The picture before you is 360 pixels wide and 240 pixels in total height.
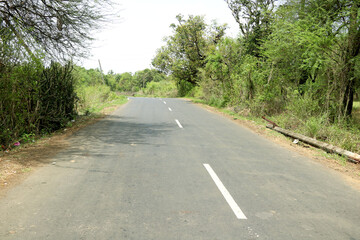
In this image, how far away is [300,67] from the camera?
11.3m

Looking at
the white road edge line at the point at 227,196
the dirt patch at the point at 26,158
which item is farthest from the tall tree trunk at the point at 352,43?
the dirt patch at the point at 26,158

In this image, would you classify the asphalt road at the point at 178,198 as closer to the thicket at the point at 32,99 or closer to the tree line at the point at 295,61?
the thicket at the point at 32,99

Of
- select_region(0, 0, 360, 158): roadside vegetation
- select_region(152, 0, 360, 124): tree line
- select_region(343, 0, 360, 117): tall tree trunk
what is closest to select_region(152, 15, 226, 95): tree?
select_region(152, 0, 360, 124): tree line

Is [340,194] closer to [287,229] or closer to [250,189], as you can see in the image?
[250,189]

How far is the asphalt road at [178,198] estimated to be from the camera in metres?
3.43

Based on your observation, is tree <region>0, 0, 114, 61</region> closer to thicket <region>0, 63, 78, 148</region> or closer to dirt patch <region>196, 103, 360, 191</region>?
thicket <region>0, 63, 78, 148</region>

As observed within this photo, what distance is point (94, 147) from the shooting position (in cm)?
777

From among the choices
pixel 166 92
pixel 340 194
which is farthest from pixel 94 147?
pixel 166 92

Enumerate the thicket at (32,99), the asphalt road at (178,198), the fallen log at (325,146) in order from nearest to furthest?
1. the asphalt road at (178,198)
2. the fallen log at (325,146)
3. the thicket at (32,99)

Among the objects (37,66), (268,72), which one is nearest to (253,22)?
(268,72)

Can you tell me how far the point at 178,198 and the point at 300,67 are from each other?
9.21 meters

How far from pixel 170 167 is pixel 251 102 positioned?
474 inches

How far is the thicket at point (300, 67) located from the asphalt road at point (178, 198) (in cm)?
424

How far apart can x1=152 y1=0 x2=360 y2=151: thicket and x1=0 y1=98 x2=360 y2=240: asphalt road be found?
4.24m
